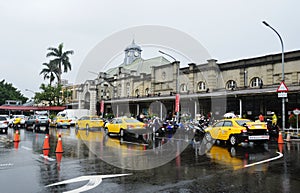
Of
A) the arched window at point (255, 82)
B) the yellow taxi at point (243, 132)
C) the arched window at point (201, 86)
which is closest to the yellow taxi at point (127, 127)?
the yellow taxi at point (243, 132)

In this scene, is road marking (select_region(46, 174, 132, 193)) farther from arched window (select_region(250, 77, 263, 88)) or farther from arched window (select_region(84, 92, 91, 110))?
arched window (select_region(84, 92, 91, 110))

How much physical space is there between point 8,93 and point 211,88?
214 ft

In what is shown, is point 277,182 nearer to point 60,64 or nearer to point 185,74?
point 185,74

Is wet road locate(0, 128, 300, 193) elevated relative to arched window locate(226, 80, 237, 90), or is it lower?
lower

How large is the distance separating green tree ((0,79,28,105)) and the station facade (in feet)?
130

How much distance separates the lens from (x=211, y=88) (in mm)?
32062

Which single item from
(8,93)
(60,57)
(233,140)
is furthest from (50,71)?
(233,140)

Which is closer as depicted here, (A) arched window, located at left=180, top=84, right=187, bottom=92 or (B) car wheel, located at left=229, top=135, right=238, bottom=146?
(B) car wheel, located at left=229, top=135, right=238, bottom=146

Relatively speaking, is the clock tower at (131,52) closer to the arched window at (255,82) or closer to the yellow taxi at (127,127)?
the arched window at (255,82)

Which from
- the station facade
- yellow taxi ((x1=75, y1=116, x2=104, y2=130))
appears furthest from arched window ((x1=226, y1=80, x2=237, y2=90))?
yellow taxi ((x1=75, y1=116, x2=104, y2=130))

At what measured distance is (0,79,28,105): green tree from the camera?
2936 inches

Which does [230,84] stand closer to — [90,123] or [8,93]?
[90,123]

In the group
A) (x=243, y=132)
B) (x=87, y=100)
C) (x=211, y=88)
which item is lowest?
(x=243, y=132)

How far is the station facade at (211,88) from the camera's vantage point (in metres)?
25.5
